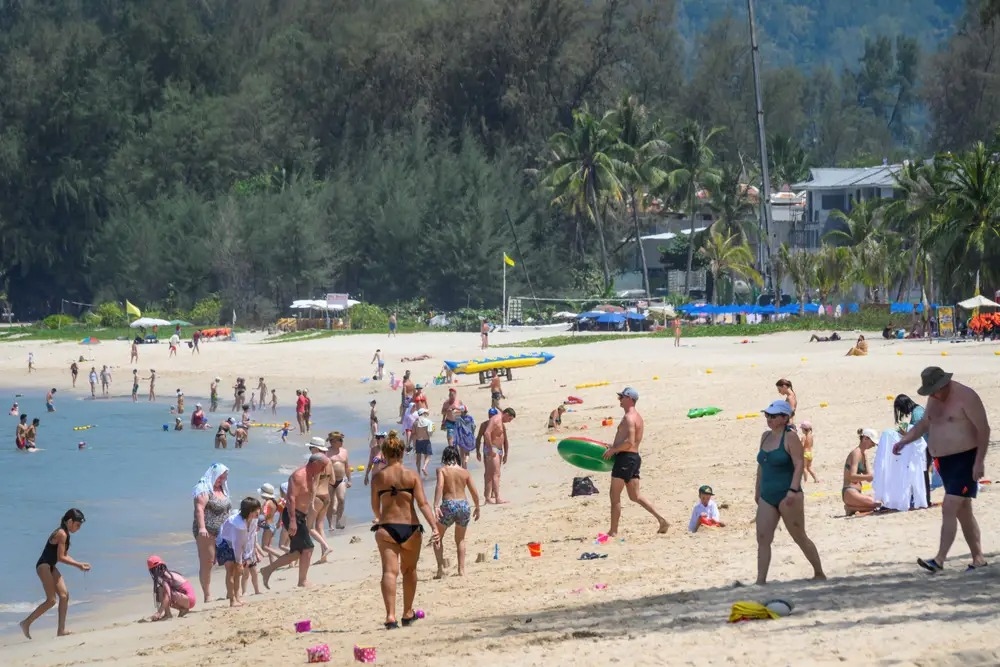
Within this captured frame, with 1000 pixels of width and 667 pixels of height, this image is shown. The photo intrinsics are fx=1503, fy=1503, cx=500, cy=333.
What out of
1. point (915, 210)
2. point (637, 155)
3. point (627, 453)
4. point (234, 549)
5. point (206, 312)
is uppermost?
point (637, 155)

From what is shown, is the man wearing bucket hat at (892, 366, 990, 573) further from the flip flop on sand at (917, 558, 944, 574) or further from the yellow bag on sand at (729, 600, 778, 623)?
the yellow bag on sand at (729, 600, 778, 623)

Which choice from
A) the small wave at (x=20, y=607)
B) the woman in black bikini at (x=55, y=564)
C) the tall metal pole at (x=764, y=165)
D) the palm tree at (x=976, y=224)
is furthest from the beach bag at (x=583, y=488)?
the tall metal pole at (x=764, y=165)

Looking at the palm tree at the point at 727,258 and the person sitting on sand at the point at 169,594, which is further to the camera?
the palm tree at the point at 727,258

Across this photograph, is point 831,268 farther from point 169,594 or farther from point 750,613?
point 750,613

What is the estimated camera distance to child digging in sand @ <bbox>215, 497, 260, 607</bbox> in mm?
12234

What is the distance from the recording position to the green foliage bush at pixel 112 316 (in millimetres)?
65625

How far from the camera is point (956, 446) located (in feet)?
30.5

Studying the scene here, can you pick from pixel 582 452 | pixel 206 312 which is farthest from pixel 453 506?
pixel 206 312

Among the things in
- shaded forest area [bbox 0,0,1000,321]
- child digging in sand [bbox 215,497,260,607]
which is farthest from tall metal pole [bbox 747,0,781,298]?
child digging in sand [bbox 215,497,260,607]

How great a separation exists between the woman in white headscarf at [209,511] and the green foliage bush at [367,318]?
45798mm

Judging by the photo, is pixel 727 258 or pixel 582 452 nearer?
pixel 582 452

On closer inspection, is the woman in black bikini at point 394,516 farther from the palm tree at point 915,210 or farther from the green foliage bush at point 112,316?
the green foliage bush at point 112,316

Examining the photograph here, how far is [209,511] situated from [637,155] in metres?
52.3

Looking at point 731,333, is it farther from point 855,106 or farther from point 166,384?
point 855,106
